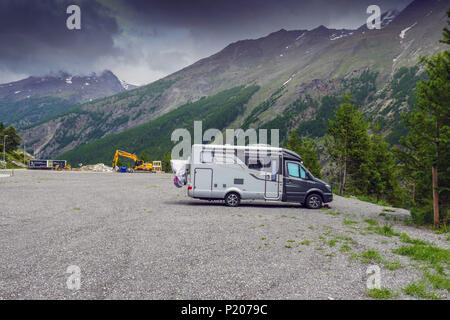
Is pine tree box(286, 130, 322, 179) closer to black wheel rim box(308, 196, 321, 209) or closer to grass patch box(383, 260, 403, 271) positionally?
black wheel rim box(308, 196, 321, 209)

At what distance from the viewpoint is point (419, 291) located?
543 centimetres

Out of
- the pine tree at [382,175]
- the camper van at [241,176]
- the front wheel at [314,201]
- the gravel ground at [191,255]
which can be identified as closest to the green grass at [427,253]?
the gravel ground at [191,255]

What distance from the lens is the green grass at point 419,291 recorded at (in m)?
5.26

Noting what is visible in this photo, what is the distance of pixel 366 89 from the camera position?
199 m

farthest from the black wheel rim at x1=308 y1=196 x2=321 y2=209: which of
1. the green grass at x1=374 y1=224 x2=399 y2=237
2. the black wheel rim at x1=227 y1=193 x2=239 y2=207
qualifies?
the green grass at x1=374 y1=224 x2=399 y2=237

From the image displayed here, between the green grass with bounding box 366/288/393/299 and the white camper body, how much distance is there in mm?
11451

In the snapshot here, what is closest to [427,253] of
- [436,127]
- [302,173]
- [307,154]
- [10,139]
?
[436,127]

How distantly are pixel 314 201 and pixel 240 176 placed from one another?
16.0ft

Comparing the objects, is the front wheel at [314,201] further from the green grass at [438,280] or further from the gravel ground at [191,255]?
the green grass at [438,280]

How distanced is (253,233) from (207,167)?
24.1ft

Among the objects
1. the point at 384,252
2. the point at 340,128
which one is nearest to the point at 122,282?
the point at 384,252

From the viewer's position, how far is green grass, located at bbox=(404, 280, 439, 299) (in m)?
5.26

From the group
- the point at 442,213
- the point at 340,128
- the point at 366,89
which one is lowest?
the point at 442,213
